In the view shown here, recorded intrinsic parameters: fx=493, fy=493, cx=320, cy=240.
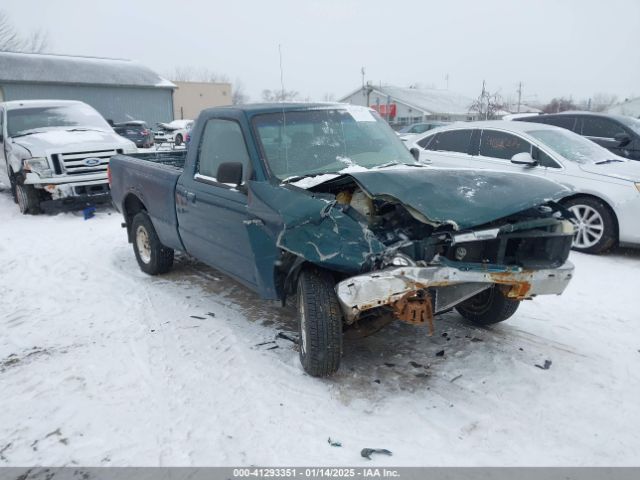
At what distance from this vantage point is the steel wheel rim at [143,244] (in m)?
6.08

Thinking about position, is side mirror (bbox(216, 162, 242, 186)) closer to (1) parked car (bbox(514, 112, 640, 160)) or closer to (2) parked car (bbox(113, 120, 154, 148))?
(1) parked car (bbox(514, 112, 640, 160))

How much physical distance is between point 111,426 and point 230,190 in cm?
202

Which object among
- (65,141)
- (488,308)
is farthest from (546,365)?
(65,141)

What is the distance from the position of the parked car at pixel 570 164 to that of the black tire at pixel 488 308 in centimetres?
274

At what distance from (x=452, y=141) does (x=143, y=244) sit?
535cm

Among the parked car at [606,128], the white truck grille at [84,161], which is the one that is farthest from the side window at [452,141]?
the white truck grille at [84,161]

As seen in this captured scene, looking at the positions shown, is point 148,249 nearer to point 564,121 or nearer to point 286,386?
point 286,386

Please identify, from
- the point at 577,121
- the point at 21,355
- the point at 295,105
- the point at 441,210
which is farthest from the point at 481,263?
the point at 577,121

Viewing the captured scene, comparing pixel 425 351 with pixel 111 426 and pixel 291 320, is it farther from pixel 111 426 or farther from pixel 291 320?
pixel 111 426

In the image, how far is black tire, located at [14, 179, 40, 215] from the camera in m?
9.27

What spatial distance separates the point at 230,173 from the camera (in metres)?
3.85

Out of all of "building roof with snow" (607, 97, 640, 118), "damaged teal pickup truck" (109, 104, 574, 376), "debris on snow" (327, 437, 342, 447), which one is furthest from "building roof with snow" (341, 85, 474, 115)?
"debris on snow" (327, 437, 342, 447)

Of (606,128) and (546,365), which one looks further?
(606,128)

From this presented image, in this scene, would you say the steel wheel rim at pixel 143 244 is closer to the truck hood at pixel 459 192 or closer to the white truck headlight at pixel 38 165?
the truck hood at pixel 459 192
